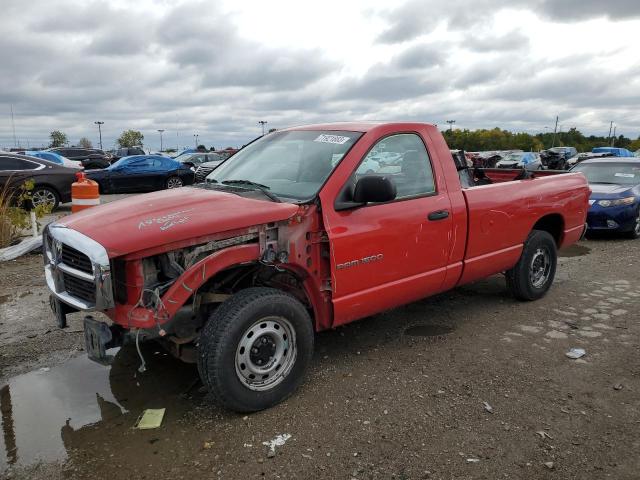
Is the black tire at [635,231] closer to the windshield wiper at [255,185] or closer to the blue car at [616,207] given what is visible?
the blue car at [616,207]

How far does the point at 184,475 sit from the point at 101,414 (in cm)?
→ 97

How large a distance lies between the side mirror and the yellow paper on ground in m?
2.01

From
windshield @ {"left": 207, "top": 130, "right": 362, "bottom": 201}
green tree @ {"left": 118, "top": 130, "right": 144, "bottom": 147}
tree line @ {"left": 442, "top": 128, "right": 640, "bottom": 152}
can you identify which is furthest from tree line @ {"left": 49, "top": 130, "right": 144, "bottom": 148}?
windshield @ {"left": 207, "top": 130, "right": 362, "bottom": 201}

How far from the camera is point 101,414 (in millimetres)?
3410

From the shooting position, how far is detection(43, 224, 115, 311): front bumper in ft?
9.37

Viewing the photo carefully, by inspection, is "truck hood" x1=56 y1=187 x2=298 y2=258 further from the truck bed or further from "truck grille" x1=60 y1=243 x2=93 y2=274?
the truck bed

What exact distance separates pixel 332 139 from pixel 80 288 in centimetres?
213

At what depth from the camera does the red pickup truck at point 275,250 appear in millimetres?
3041

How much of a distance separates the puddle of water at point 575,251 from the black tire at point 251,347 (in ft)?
20.0

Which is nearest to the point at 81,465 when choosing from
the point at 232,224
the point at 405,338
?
the point at 232,224

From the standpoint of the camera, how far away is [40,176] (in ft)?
41.0

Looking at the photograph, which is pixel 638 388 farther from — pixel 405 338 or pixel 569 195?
pixel 569 195

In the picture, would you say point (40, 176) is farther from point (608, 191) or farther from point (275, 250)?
point (608, 191)

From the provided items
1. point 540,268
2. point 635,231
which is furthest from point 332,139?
point 635,231
